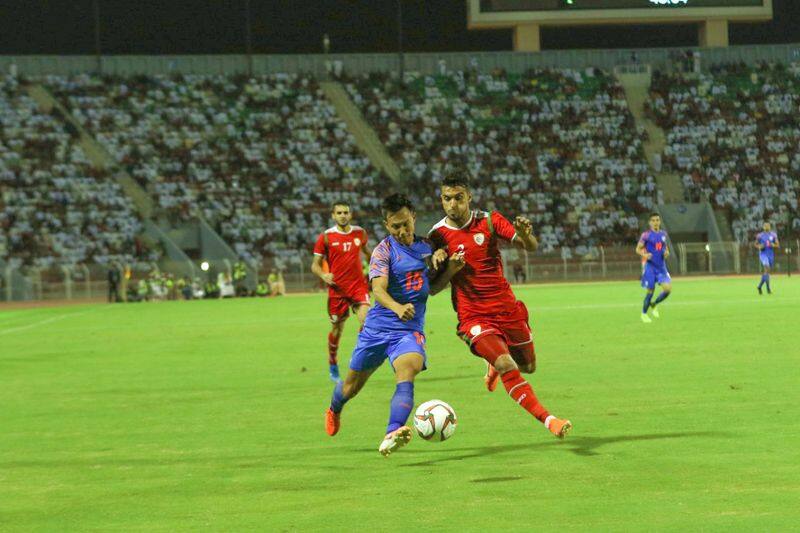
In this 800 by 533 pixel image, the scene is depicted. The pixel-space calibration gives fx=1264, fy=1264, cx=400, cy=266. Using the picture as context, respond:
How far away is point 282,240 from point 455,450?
49.6m

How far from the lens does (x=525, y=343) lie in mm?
11273

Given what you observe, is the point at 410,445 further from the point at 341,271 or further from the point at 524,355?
the point at 341,271

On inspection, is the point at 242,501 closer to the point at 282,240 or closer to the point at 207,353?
the point at 207,353

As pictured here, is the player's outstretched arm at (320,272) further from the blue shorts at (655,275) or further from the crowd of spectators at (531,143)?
the crowd of spectators at (531,143)

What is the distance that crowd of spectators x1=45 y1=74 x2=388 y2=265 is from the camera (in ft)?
197

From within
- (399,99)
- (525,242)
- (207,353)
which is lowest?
(207,353)

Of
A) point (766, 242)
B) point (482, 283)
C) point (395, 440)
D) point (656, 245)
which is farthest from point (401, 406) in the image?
point (766, 242)

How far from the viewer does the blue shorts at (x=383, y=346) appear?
33.2 ft

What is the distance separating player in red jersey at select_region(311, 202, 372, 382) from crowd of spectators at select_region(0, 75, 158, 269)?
1543 inches

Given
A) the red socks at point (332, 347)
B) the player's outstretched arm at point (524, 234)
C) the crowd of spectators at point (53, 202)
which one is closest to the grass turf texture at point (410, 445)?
the red socks at point (332, 347)

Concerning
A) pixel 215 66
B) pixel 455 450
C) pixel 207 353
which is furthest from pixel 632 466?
pixel 215 66

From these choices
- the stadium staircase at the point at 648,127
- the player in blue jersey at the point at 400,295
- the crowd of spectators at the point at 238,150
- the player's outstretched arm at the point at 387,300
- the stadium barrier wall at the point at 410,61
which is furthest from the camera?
the stadium barrier wall at the point at 410,61

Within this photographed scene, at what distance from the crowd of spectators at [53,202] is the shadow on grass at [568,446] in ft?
153

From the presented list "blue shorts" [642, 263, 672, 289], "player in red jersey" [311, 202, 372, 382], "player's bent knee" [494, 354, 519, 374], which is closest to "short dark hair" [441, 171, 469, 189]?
"player's bent knee" [494, 354, 519, 374]
